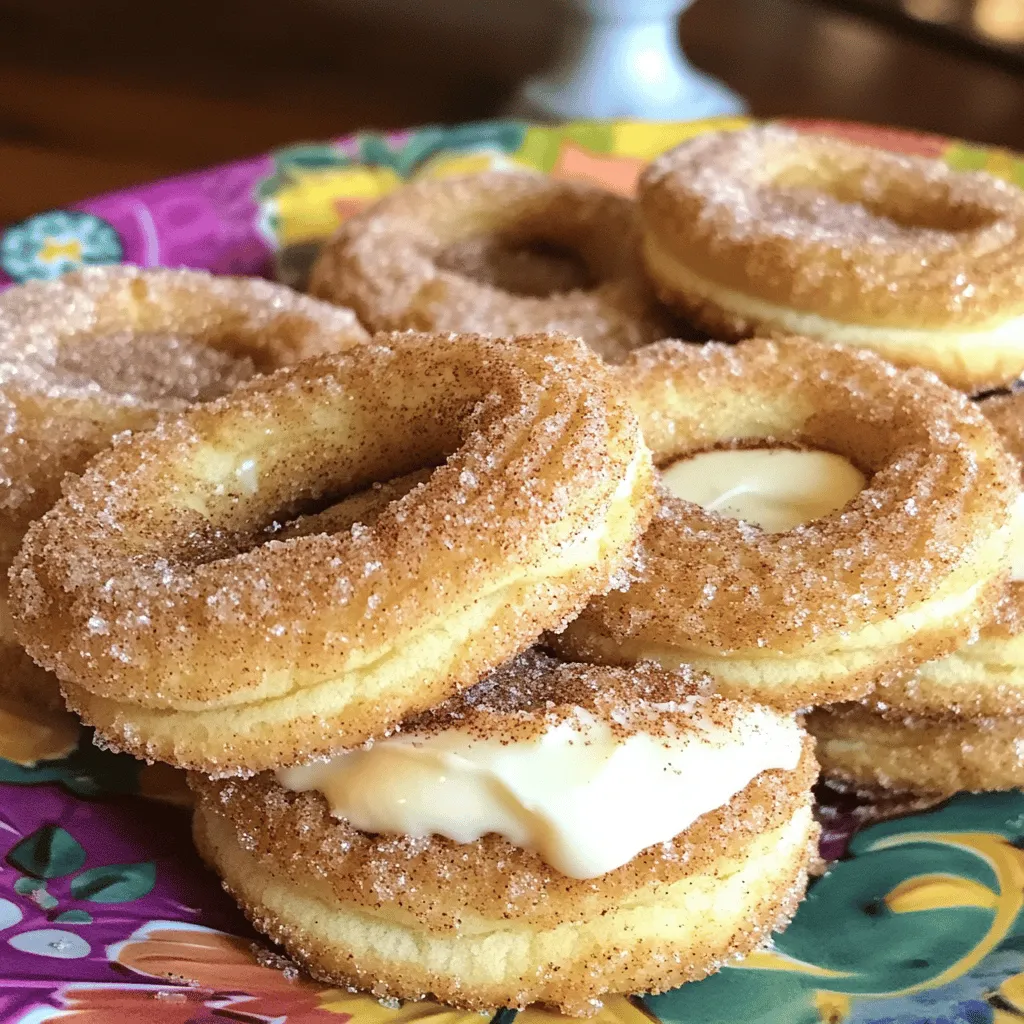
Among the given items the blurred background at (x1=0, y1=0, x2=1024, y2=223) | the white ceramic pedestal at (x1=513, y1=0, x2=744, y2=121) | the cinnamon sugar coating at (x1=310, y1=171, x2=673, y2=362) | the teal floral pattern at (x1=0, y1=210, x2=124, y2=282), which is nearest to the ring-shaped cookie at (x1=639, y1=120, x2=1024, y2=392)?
the cinnamon sugar coating at (x1=310, y1=171, x2=673, y2=362)

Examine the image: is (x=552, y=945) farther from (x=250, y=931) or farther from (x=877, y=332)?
(x=877, y=332)

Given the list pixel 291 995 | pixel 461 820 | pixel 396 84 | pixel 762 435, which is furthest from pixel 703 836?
pixel 396 84

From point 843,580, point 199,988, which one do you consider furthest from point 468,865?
point 843,580

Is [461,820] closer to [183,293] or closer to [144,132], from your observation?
[183,293]

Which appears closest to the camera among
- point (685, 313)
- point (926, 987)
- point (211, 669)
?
point (211, 669)

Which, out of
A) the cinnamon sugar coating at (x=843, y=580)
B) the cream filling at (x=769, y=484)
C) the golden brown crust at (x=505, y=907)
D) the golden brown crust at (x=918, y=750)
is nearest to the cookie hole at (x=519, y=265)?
the cream filling at (x=769, y=484)

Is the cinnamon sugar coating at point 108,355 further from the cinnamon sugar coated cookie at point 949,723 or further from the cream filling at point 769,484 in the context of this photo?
the cinnamon sugar coated cookie at point 949,723

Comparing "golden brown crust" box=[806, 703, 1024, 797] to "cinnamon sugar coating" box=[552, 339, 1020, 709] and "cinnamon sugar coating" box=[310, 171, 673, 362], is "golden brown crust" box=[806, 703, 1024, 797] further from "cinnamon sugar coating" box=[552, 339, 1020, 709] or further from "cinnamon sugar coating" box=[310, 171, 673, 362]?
"cinnamon sugar coating" box=[310, 171, 673, 362]

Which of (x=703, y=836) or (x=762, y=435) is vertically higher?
(x=762, y=435)
